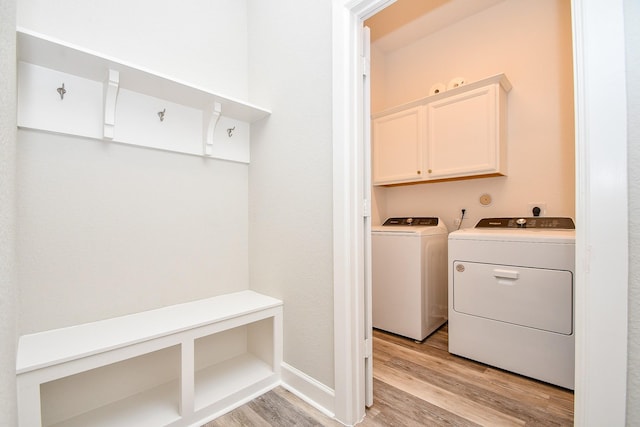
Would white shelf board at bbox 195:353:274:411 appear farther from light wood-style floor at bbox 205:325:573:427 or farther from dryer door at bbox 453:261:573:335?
dryer door at bbox 453:261:573:335

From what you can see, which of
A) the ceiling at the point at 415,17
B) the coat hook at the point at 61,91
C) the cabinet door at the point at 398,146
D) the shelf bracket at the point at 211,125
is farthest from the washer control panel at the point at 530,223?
the coat hook at the point at 61,91

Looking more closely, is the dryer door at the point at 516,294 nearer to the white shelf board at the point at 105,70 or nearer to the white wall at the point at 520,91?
the white wall at the point at 520,91

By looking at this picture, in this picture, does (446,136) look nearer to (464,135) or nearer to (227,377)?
(464,135)

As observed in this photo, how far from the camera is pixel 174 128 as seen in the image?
1.53 meters

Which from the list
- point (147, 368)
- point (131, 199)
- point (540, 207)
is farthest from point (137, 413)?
point (540, 207)

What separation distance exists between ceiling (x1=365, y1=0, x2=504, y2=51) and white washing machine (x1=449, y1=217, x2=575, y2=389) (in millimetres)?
2008

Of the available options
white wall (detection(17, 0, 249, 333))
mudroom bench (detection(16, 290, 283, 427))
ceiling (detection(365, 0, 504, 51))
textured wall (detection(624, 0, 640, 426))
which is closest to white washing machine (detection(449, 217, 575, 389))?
textured wall (detection(624, 0, 640, 426))

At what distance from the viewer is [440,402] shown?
1416 mm

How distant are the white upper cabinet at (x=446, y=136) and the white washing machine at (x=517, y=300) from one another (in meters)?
0.66

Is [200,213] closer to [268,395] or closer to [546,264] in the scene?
[268,395]

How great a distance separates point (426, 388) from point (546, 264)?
1.01 meters

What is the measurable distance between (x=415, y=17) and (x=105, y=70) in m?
2.62

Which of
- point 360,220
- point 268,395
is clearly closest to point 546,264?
point 360,220

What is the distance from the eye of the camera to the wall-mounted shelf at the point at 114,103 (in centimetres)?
110
